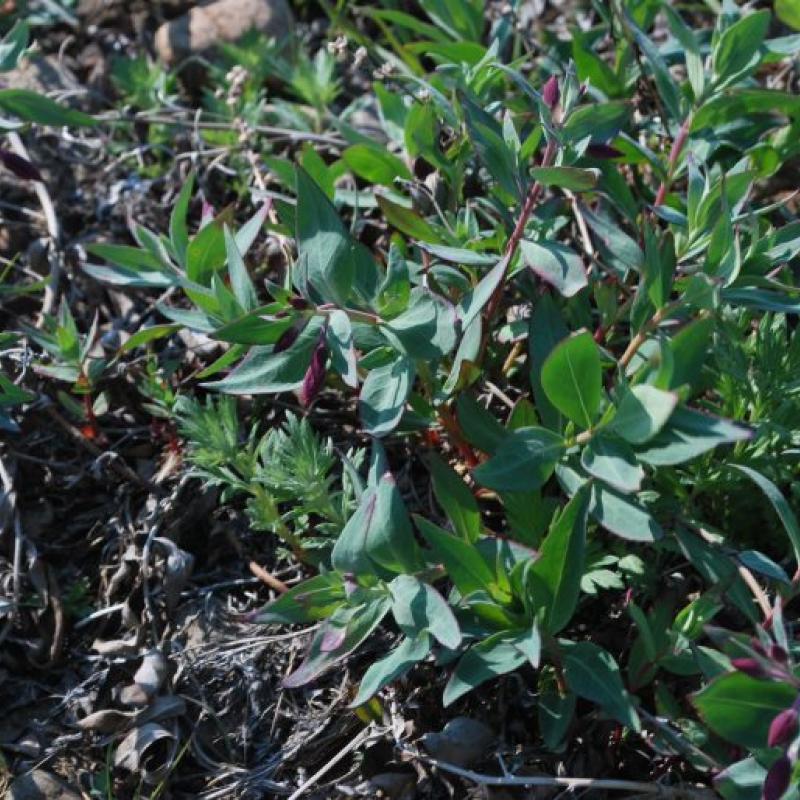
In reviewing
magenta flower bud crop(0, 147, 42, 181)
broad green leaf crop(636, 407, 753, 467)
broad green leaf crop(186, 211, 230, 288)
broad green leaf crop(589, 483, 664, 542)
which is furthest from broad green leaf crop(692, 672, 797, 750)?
magenta flower bud crop(0, 147, 42, 181)

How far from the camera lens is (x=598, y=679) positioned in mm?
2197

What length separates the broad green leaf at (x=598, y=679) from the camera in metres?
2.14

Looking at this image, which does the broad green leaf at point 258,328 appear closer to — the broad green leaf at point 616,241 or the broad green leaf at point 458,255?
the broad green leaf at point 458,255

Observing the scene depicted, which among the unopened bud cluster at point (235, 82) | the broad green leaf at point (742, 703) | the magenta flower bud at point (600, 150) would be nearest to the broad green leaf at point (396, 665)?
the broad green leaf at point (742, 703)

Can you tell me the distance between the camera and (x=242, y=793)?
2.47m

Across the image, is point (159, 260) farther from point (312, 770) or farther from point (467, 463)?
point (312, 770)

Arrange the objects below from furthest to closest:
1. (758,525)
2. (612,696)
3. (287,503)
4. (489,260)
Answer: (287,503) → (758,525) → (489,260) → (612,696)

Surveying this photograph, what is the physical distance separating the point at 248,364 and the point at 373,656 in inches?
29.3

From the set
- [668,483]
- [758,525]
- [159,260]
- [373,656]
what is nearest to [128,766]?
[373,656]

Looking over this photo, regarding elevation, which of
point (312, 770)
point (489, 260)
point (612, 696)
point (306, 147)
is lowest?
point (312, 770)

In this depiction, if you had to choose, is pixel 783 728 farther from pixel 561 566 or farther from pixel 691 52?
pixel 691 52

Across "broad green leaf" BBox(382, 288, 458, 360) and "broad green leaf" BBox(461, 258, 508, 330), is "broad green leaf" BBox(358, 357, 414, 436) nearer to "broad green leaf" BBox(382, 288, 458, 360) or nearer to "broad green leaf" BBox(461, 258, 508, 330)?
"broad green leaf" BBox(382, 288, 458, 360)

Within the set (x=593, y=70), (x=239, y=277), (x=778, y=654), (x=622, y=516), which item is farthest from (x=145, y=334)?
(x=778, y=654)

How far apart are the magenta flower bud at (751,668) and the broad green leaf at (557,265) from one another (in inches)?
29.1
